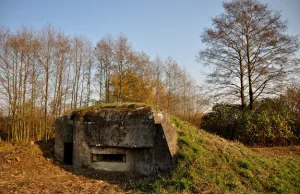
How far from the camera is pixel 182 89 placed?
902 inches

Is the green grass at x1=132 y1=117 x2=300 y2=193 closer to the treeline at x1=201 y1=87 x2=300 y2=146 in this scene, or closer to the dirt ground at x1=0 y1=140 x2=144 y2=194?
the dirt ground at x1=0 y1=140 x2=144 y2=194

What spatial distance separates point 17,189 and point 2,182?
2.66ft

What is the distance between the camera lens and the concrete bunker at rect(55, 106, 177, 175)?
7203 millimetres

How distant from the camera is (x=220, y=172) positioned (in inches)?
249

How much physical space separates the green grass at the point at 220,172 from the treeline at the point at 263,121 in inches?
140

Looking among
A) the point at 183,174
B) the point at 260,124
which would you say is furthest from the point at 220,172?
the point at 260,124

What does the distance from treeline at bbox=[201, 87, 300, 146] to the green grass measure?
3561mm

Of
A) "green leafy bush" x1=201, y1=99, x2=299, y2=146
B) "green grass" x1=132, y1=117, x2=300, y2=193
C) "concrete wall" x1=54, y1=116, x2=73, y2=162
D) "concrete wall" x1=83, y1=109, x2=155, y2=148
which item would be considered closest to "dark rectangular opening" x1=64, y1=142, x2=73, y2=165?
"concrete wall" x1=54, y1=116, x2=73, y2=162

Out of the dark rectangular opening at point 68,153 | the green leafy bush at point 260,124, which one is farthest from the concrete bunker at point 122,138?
the green leafy bush at point 260,124

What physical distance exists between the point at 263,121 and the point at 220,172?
20.9ft

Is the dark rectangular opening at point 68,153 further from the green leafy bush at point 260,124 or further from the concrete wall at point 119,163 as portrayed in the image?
the green leafy bush at point 260,124

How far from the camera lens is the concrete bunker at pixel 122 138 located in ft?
23.6

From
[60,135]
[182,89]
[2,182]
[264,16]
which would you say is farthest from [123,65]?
[2,182]

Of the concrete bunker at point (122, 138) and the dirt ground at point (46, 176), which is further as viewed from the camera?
the concrete bunker at point (122, 138)
